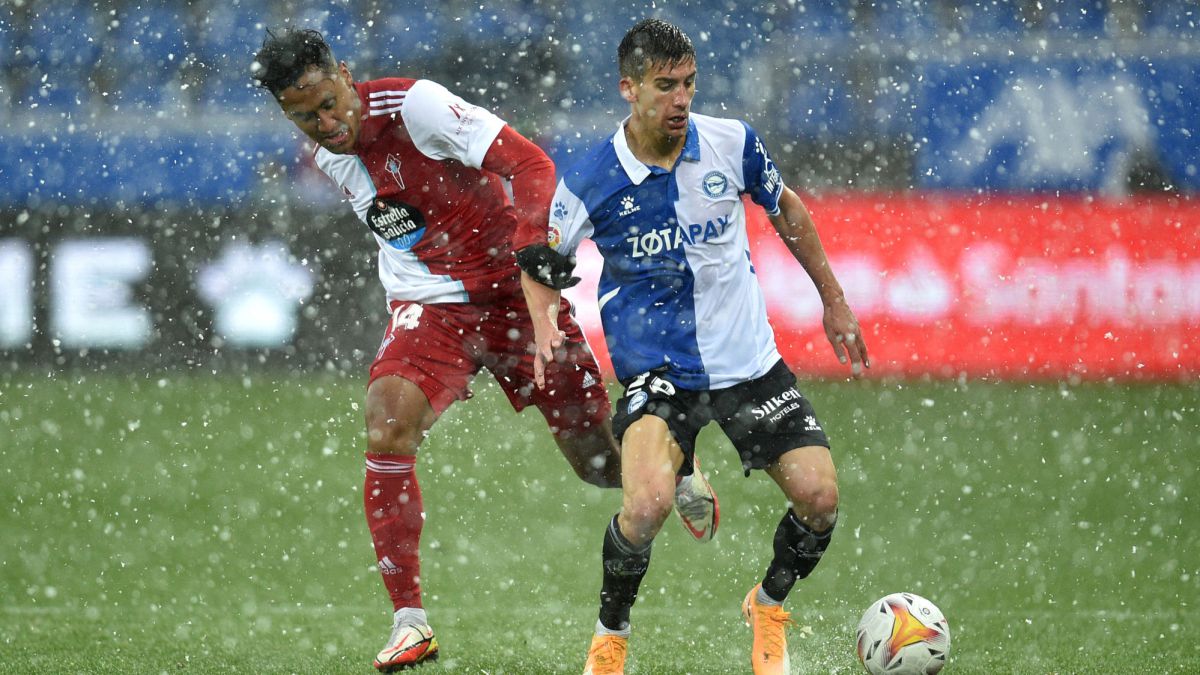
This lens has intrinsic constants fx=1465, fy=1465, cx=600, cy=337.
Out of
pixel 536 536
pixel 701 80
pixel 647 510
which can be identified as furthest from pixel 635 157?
pixel 701 80

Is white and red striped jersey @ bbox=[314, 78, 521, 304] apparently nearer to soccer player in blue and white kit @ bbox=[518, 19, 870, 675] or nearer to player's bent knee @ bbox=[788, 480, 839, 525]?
soccer player in blue and white kit @ bbox=[518, 19, 870, 675]

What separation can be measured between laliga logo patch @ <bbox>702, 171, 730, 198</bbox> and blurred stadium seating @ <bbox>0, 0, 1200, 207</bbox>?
288 inches

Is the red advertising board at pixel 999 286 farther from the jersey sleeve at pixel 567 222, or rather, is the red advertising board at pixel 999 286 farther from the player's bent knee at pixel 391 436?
the jersey sleeve at pixel 567 222

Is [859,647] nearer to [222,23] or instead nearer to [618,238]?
[618,238]

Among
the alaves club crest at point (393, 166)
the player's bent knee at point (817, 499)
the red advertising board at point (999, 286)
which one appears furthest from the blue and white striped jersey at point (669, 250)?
the red advertising board at point (999, 286)

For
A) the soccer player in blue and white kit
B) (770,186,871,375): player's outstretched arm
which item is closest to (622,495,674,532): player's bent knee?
the soccer player in blue and white kit

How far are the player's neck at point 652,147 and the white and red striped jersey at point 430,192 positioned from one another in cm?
52

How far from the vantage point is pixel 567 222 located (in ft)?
14.4

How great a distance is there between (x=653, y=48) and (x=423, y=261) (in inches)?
46.5

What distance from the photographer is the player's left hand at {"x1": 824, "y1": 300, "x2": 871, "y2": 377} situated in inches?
177

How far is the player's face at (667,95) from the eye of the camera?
4.23 metres

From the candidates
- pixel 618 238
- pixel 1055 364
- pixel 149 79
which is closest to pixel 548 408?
pixel 618 238

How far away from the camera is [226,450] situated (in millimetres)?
8766

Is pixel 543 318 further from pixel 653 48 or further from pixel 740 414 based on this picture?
pixel 653 48
